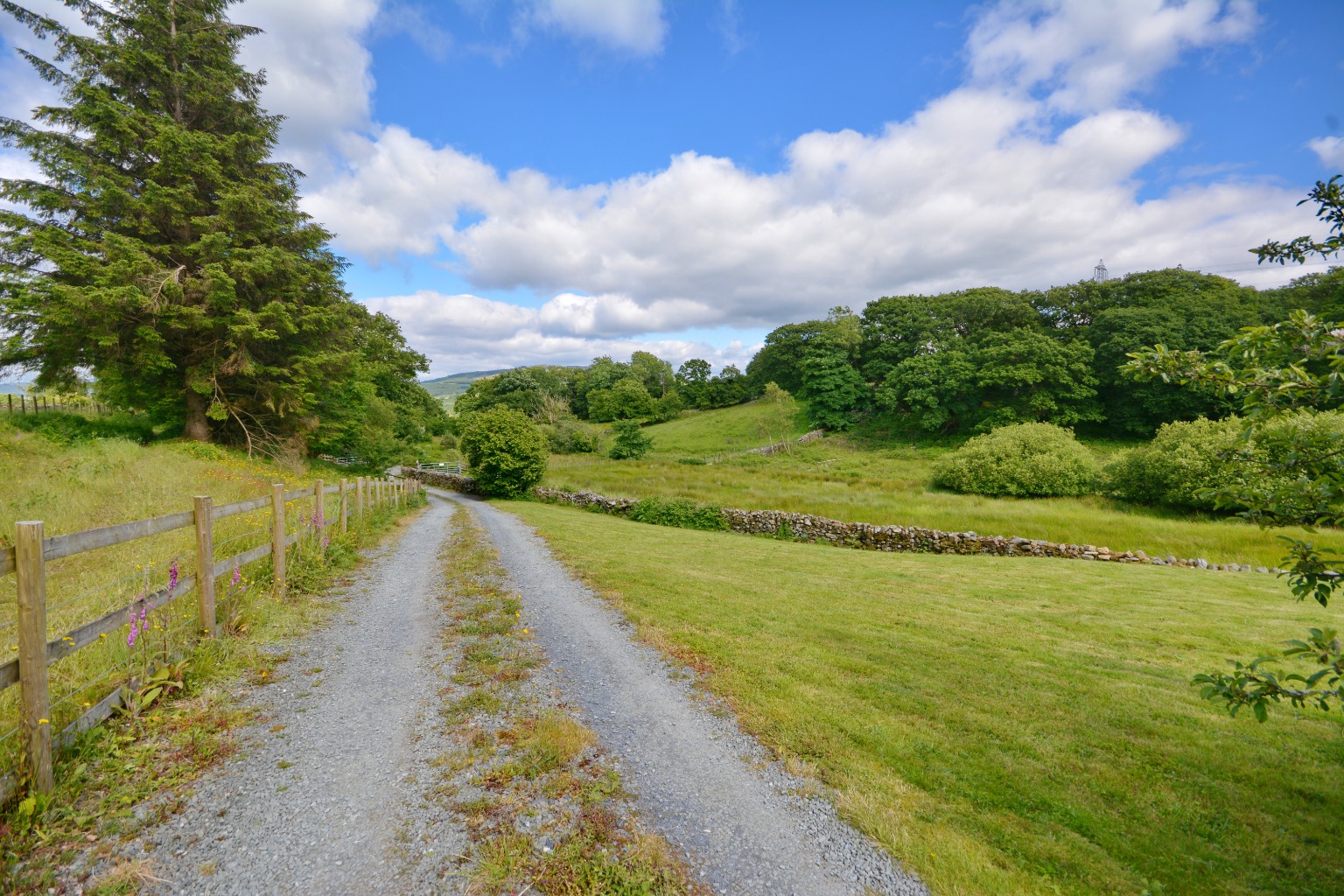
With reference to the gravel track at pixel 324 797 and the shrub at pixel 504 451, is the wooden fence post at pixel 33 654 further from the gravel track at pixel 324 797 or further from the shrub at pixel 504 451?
the shrub at pixel 504 451

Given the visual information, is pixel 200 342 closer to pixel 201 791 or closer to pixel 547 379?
pixel 201 791

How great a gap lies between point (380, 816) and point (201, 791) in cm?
131

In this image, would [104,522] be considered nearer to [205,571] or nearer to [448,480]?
[205,571]

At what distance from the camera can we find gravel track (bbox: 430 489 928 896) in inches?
121

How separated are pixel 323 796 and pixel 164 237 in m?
26.8

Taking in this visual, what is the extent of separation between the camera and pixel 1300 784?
3990 mm

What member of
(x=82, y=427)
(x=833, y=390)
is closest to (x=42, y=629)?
(x=82, y=427)

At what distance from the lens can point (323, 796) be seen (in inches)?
138

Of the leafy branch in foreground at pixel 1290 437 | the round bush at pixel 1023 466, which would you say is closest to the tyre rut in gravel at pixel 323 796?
the leafy branch in foreground at pixel 1290 437

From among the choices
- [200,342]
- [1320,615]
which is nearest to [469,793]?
[1320,615]

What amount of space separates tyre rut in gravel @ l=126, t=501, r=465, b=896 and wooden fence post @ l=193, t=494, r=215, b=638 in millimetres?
914

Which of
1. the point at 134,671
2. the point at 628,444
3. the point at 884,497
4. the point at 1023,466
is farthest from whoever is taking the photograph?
the point at 628,444

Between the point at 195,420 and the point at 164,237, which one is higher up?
the point at 164,237

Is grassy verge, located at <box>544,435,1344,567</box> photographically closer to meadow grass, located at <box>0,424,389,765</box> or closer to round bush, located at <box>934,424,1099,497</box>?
round bush, located at <box>934,424,1099,497</box>
